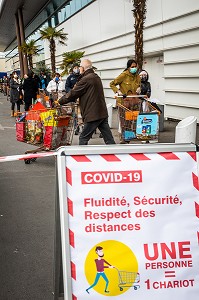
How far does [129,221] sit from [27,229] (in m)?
2.51

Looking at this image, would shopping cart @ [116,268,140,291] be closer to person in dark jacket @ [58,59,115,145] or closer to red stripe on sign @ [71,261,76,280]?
red stripe on sign @ [71,261,76,280]

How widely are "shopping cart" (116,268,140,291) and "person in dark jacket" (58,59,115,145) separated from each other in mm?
4673

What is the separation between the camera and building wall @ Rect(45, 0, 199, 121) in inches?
531

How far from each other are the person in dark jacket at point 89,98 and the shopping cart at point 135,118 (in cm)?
124

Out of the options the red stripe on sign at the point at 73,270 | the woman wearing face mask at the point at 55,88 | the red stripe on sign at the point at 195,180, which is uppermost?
A: the woman wearing face mask at the point at 55,88

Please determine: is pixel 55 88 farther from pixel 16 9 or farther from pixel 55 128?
pixel 16 9

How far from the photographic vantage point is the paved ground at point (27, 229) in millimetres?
3768

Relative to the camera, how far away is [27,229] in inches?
200

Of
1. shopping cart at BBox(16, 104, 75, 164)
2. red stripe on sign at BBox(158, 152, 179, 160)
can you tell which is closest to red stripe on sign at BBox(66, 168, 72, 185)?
red stripe on sign at BBox(158, 152, 179, 160)

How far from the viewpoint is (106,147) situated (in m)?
2.91

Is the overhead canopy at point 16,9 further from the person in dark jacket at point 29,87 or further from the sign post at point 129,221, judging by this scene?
the sign post at point 129,221

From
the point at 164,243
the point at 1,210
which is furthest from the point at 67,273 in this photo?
the point at 1,210

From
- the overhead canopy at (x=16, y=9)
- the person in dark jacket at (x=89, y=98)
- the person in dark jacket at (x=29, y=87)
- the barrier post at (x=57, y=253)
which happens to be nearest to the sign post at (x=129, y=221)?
the barrier post at (x=57, y=253)

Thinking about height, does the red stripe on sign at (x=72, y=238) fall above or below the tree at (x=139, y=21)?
below
